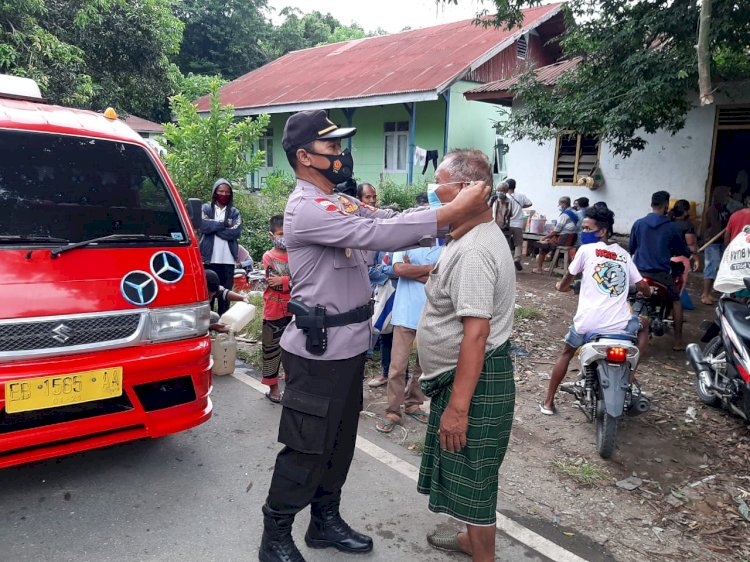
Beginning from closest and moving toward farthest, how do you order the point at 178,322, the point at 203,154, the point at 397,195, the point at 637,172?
1. the point at 178,322
2. the point at 203,154
3. the point at 637,172
4. the point at 397,195

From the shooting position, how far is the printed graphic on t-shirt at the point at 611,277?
158 inches

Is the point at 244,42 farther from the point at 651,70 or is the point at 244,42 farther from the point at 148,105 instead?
the point at 651,70

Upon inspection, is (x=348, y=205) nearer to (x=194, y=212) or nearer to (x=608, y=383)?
(x=194, y=212)

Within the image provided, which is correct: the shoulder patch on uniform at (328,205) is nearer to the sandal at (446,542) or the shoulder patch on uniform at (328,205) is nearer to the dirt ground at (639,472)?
the sandal at (446,542)

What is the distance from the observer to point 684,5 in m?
5.42

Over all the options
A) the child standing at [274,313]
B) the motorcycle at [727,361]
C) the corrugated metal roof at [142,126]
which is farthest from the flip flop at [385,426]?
the corrugated metal roof at [142,126]

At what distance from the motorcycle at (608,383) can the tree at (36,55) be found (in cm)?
951

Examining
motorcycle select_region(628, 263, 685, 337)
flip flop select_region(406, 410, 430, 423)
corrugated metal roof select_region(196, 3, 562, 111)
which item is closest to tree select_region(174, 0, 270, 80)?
corrugated metal roof select_region(196, 3, 562, 111)

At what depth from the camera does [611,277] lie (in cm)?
404

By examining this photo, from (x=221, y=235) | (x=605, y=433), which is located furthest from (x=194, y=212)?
(x=605, y=433)

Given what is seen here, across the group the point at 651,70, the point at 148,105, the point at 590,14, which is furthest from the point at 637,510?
the point at 148,105

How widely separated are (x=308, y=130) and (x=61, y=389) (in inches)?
66.5

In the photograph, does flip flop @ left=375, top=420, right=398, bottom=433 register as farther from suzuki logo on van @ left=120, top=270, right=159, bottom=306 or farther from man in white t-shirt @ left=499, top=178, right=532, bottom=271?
man in white t-shirt @ left=499, top=178, right=532, bottom=271

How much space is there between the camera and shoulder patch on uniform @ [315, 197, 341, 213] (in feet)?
7.69
